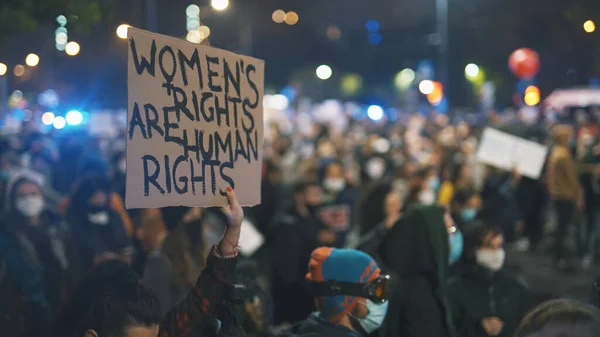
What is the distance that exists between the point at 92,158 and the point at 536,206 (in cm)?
823

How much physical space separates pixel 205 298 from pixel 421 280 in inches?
81.3

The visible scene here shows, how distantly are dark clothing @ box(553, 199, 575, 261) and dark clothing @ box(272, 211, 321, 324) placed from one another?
21.6ft

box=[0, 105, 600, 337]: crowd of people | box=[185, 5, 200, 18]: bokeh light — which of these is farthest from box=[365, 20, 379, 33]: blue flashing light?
box=[0, 105, 600, 337]: crowd of people

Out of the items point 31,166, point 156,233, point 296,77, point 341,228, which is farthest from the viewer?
point 296,77

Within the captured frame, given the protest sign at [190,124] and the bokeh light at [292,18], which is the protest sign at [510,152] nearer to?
the protest sign at [190,124]

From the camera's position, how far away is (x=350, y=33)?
136ft

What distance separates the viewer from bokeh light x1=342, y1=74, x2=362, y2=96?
53.9 metres

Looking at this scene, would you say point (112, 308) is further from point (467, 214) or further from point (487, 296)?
point (467, 214)

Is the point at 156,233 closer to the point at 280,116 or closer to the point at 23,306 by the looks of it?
the point at 23,306

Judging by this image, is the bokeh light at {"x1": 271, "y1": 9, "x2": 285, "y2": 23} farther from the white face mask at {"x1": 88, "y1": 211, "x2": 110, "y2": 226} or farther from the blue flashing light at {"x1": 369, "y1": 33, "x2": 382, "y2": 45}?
the white face mask at {"x1": 88, "y1": 211, "x2": 110, "y2": 226}

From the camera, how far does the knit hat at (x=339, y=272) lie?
409cm

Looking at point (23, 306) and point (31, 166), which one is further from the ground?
point (31, 166)

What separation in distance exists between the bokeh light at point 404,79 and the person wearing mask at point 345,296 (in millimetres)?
51608

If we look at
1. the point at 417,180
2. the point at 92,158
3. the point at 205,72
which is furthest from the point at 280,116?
the point at 205,72
